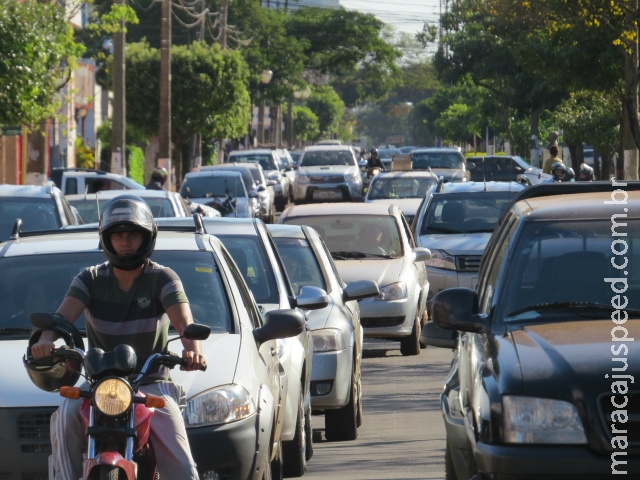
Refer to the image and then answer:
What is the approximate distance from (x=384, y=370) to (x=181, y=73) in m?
37.6

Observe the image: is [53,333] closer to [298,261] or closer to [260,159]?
[298,261]

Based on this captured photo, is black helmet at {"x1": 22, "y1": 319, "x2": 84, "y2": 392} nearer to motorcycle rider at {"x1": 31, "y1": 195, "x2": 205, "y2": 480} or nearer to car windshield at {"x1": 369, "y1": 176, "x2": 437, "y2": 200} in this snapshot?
motorcycle rider at {"x1": 31, "y1": 195, "x2": 205, "y2": 480}

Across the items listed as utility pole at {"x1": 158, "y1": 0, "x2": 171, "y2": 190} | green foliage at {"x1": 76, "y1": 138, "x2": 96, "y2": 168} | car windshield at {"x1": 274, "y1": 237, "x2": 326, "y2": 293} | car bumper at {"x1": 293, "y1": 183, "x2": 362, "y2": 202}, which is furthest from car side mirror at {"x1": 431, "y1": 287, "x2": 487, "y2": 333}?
green foliage at {"x1": 76, "y1": 138, "x2": 96, "y2": 168}

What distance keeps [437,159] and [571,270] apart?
33556 millimetres

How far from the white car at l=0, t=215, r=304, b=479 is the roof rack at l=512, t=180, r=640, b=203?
4.85ft

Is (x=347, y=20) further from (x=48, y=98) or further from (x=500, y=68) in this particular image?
(x=48, y=98)

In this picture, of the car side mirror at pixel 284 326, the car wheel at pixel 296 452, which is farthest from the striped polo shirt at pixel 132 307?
the car wheel at pixel 296 452

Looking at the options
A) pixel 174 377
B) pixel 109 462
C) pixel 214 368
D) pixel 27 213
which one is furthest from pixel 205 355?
pixel 27 213

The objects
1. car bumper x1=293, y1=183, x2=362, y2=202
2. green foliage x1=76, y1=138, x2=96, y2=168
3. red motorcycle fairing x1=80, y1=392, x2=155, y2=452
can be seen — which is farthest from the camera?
green foliage x1=76, y1=138, x2=96, y2=168

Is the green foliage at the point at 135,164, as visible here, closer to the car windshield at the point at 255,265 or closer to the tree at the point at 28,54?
the tree at the point at 28,54

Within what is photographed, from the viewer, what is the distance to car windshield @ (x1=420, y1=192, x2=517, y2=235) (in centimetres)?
1919

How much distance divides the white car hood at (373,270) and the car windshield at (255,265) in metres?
4.77

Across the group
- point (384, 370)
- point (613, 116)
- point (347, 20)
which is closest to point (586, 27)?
point (384, 370)

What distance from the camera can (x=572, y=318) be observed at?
6.45 metres
